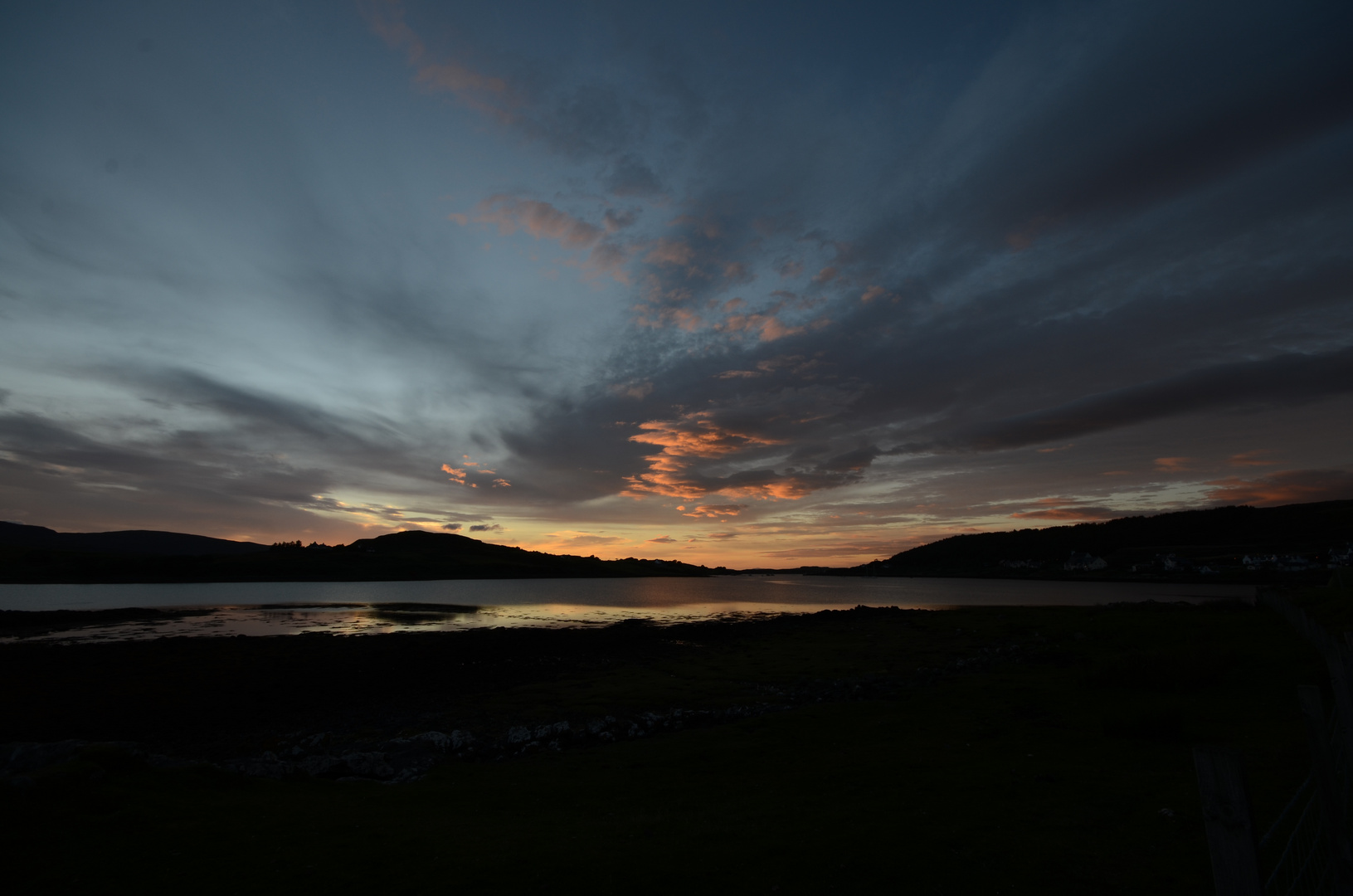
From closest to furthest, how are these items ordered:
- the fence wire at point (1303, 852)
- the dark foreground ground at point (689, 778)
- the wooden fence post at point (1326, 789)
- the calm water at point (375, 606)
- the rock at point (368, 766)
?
the wooden fence post at point (1326, 789) < the fence wire at point (1303, 852) < the dark foreground ground at point (689, 778) < the rock at point (368, 766) < the calm water at point (375, 606)

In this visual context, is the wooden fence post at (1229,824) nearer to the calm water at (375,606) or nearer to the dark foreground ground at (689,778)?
the dark foreground ground at (689,778)

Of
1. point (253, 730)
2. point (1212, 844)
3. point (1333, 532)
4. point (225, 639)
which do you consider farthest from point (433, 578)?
point (1333, 532)

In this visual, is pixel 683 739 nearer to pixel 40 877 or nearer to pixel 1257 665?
pixel 40 877

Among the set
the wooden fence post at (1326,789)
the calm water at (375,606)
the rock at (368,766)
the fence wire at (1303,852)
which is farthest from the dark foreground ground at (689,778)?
the calm water at (375,606)

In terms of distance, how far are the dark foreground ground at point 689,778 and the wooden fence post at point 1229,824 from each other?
504 centimetres

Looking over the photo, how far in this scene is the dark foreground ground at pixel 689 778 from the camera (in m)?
8.34

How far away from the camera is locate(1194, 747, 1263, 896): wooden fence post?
344cm

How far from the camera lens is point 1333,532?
18412 cm

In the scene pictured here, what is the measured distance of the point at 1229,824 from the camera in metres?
3.55

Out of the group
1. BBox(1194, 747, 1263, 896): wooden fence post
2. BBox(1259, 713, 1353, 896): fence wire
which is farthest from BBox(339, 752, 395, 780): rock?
BBox(1259, 713, 1353, 896): fence wire

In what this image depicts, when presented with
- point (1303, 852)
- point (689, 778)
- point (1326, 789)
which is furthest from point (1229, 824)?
point (689, 778)

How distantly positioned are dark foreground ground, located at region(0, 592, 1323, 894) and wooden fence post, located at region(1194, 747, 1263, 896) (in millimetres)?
5036

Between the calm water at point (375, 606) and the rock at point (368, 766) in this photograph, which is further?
the calm water at point (375, 606)

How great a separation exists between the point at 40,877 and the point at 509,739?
1155cm
